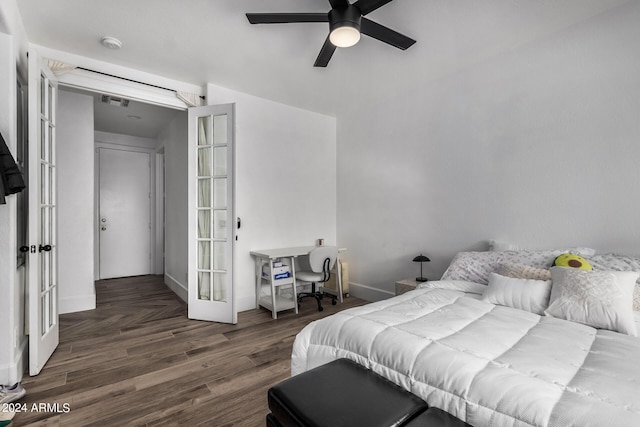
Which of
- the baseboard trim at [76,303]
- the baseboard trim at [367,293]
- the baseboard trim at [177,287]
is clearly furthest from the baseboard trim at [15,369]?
the baseboard trim at [367,293]

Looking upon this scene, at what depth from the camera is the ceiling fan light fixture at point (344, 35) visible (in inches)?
78.3

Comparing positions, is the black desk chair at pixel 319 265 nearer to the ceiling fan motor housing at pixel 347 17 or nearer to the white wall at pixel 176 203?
the white wall at pixel 176 203

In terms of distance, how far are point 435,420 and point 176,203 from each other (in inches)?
182

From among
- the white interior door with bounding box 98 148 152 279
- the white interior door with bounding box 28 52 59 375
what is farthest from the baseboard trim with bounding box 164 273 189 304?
the white interior door with bounding box 28 52 59 375

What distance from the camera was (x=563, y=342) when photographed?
1.56m

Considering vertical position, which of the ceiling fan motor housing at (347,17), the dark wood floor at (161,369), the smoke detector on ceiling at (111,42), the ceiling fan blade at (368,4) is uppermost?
the smoke detector on ceiling at (111,42)

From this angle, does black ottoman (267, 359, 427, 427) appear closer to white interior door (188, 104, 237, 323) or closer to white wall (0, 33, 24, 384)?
white wall (0, 33, 24, 384)

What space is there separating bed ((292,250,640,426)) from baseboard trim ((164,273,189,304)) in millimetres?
2946

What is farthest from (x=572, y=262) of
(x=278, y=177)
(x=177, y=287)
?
(x=177, y=287)

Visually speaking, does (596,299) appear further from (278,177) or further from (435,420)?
(278,177)

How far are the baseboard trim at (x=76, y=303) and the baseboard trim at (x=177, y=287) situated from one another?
101 cm

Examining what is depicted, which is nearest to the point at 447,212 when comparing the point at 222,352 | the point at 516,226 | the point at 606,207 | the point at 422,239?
the point at 422,239

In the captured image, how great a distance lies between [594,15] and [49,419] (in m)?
4.82

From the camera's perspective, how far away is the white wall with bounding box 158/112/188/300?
4.44m
